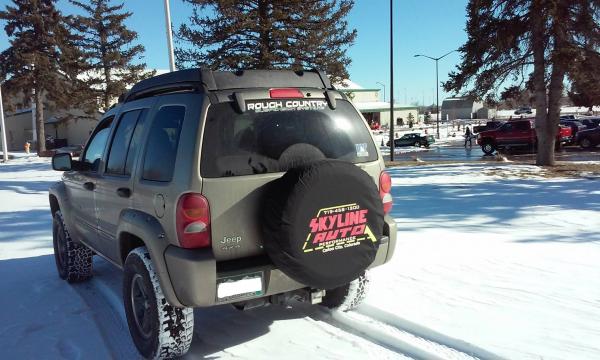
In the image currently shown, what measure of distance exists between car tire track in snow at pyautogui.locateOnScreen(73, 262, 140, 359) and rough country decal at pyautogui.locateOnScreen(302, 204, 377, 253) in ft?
5.50

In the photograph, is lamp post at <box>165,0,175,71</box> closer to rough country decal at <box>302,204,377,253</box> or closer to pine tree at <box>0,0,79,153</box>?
rough country decal at <box>302,204,377,253</box>

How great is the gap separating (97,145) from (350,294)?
2893mm

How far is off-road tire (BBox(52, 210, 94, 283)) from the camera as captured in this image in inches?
213

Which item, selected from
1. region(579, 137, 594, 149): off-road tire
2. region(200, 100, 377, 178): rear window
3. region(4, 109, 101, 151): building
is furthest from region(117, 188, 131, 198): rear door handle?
region(4, 109, 101, 151): building

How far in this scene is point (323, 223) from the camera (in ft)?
10.4

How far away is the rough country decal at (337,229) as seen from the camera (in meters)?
3.15

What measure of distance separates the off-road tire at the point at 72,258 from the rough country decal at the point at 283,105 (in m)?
3.12

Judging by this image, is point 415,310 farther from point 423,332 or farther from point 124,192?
point 124,192

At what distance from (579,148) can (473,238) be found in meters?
27.0

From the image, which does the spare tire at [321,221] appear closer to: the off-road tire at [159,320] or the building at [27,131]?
the off-road tire at [159,320]

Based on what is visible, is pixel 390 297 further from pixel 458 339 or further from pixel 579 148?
pixel 579 148

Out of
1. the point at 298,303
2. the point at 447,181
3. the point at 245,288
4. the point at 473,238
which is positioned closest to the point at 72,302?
the point at 298,303

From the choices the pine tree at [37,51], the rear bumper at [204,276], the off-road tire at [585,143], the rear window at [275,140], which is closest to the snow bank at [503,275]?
the rear bumper at [204,276]

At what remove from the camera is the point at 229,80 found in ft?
11.5
